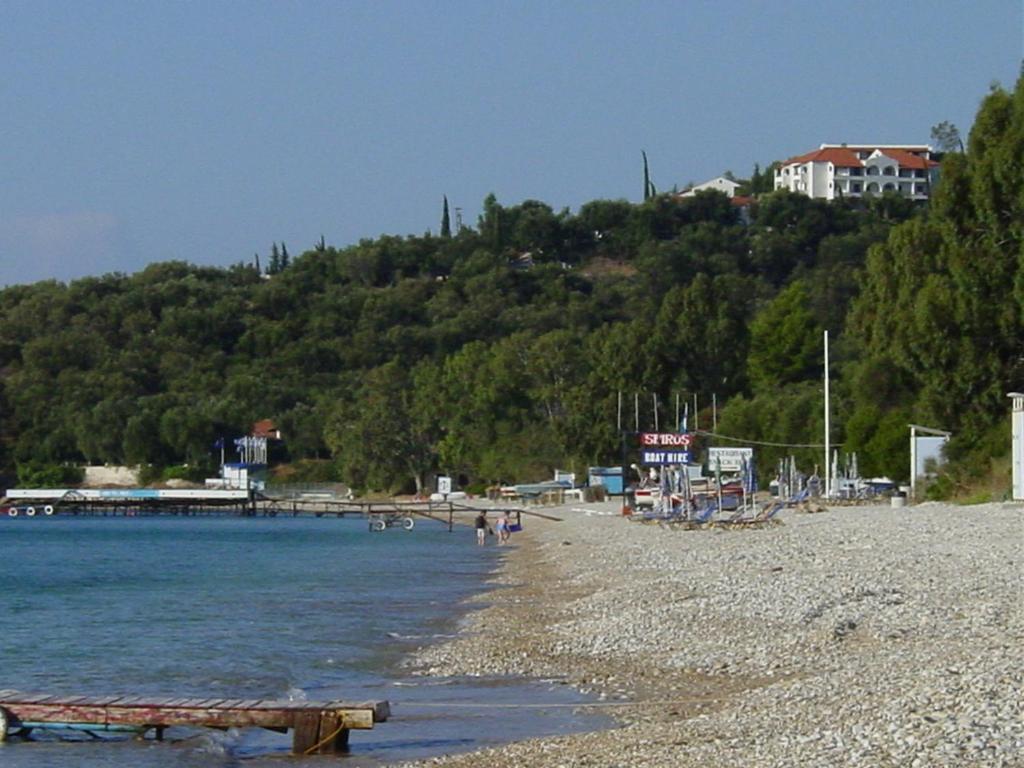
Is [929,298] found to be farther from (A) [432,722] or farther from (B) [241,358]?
(B) [241,358]

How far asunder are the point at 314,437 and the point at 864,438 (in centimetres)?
7581

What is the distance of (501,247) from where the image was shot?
182 m

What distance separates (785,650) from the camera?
18.0 metres

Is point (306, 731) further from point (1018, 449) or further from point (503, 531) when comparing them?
point (503, 531)

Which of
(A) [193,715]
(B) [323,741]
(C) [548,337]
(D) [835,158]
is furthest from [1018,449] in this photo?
(D) [835,158]

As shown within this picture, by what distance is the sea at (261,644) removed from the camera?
50.8 ft

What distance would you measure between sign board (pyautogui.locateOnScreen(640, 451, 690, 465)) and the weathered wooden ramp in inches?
2352

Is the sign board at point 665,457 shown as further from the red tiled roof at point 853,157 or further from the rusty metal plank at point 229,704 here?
the red tiled roof at point 853,157

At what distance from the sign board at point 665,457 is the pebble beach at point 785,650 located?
37627 mm

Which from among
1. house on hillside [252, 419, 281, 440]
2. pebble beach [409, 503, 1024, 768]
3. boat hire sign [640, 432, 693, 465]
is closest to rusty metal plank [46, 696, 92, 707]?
pebble beach [409, 503, 1024, 768]

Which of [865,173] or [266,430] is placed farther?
[865,173]

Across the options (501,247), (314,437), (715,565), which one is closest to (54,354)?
(314,437)

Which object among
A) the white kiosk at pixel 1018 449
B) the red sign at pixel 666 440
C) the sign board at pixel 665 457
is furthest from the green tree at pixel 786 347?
the white kiosk at pixel 1018 449

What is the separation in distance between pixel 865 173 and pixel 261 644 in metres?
173
